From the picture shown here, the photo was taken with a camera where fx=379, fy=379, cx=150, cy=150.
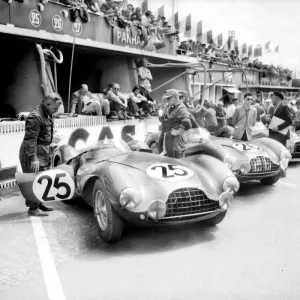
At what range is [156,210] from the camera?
3799 mm

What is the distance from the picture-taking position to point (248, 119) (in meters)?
7.33

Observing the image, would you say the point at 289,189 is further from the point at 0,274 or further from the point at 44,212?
the point at 0,274

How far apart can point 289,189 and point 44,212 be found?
4142 millimetres

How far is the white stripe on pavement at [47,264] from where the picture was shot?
2980mm

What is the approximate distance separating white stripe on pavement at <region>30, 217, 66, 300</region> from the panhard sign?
9720mm

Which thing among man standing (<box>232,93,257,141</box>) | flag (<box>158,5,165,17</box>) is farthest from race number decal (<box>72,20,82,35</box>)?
flag (<box>158,5,165,17</box>)

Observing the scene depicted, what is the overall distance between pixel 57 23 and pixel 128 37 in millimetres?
3452

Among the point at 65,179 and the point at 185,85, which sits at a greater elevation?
the point at 185,85

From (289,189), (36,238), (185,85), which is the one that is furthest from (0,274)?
(185,85)

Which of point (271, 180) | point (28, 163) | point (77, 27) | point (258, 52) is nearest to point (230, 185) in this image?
point (28, 163)

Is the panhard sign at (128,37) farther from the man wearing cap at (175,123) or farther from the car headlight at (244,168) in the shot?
the car headlight at (244,168)

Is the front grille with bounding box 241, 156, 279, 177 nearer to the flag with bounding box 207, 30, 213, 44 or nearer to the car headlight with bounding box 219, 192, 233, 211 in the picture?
the car headlight with bounding box 219, 192, 233, 211

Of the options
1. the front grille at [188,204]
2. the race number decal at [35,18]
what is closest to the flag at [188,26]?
the race number decal at [35,18]

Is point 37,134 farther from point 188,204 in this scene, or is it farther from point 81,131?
point 81,131
